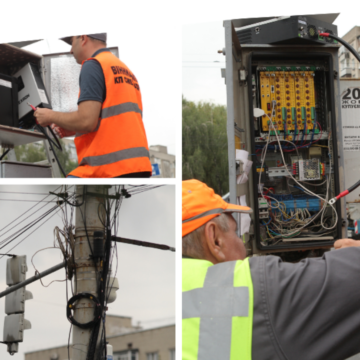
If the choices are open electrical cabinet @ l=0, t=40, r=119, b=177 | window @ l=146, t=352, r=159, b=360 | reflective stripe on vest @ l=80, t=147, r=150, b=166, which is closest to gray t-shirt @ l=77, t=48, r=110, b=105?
open electrical cabinet @ l=0, t=40, r=119, b=177

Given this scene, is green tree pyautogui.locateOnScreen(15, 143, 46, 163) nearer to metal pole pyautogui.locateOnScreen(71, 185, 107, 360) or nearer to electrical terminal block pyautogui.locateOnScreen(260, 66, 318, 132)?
metal pole pyautogui.locateOnScreen(71, 185, 107, 360)

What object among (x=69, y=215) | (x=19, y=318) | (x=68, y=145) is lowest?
(x=19, y=318)

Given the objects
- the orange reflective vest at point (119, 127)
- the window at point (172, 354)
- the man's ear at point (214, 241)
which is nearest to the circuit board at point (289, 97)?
the orange reflective vest at point (119, 127)

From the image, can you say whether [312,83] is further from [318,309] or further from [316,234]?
[318,309]

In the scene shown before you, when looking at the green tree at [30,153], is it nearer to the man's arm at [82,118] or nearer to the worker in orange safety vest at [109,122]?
the man's arm at [82,118]

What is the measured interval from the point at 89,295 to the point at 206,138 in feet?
44.0

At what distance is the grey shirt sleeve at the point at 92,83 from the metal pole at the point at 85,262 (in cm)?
43

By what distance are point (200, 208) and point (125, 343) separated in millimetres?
831

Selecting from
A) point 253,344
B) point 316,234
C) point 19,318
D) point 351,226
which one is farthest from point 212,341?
point 351,226

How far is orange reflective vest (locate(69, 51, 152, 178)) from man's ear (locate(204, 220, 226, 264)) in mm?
575

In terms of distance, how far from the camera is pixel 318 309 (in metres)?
1.24

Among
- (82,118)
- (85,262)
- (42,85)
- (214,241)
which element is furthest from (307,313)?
(42,85)

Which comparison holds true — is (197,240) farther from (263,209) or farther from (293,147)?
(293,147)

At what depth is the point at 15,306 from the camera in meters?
2.09
